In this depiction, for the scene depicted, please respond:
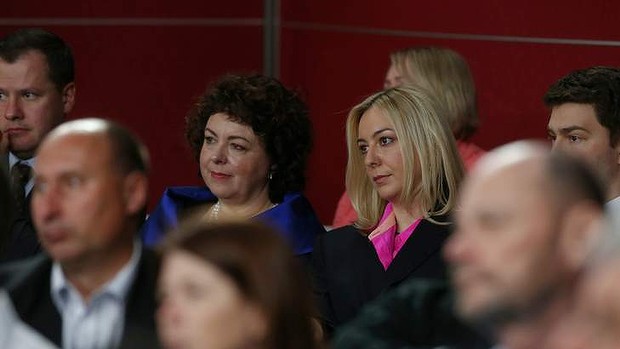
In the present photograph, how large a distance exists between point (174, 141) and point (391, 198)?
2415mm

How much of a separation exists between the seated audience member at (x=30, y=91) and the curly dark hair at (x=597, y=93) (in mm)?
1522

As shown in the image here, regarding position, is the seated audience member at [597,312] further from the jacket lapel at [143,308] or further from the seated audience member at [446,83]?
the seated audience member at [446,83]

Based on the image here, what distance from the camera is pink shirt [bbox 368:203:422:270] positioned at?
4480 mm

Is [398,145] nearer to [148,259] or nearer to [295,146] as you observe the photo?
[295,146]

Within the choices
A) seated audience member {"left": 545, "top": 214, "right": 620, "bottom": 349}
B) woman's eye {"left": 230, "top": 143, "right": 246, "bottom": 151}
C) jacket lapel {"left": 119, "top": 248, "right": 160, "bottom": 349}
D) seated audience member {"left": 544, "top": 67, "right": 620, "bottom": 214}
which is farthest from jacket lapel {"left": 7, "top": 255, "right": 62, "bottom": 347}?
seated audience member {"left": 544, "top": 67, "right": 620, "bottom": 214}

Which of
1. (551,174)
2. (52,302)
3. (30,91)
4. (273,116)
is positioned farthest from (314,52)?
(551,174)

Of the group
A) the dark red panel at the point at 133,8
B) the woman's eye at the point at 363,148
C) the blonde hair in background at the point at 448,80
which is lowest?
the dark red panel at the point at 133,8

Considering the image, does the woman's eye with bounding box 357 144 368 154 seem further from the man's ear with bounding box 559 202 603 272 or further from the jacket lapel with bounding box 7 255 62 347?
Result: the man's ear with bounding box 559 202 603 272

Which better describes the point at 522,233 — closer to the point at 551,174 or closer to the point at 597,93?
the point at 551,174

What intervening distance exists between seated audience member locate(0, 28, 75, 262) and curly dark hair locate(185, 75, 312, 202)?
549mm

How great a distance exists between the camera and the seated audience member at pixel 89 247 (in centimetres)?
338

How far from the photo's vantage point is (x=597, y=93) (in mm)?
4727

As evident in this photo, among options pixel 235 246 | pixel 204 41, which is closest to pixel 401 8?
pixel 204 41

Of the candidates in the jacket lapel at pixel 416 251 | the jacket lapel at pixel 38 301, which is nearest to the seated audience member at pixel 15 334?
the jacket lapel at pixel 38 301
